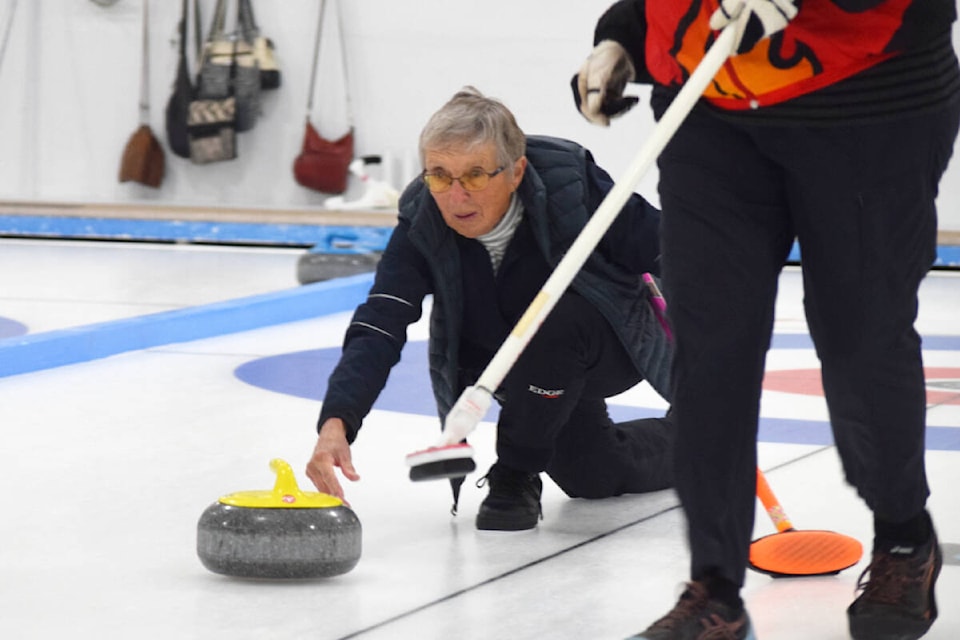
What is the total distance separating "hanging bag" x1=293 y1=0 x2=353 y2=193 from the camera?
8.17 meters

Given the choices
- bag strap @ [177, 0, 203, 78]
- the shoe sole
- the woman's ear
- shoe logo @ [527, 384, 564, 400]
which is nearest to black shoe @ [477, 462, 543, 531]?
the shoe sole

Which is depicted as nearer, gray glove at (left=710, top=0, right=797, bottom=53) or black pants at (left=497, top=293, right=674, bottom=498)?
gray glove at (left=710, top=0, right=797, bottom=53)

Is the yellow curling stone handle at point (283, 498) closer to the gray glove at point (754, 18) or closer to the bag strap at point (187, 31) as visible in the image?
the gray glove at point (754, 18)

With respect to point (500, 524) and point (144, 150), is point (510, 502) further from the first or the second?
point (144, 150)

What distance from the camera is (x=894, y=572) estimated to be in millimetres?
1830

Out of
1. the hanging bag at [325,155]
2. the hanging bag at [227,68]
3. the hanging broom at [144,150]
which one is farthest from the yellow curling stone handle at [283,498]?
the hanging broom at [144,150]

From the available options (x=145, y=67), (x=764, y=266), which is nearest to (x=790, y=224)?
(x=764, y=266)

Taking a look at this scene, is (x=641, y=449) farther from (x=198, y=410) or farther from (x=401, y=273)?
(x=198, y=410)

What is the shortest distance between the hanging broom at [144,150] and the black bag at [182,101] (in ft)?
0.44

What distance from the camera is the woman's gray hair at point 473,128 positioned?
7.57 ft

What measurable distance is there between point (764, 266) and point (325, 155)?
6.58 m

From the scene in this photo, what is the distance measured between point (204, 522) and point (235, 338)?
2.70 metres

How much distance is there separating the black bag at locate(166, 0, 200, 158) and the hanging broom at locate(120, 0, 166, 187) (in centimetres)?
13

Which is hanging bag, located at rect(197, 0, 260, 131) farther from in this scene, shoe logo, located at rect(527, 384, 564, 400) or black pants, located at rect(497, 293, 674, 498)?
shoe logo, located at rect(527, 384, 564, 400)
